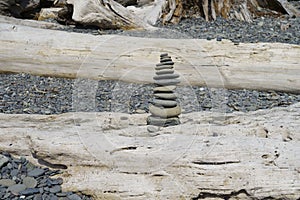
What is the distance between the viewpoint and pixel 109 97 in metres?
4.25

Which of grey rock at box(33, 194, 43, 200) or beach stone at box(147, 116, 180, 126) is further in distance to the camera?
beach stone at box(147, 116, 180, 126)

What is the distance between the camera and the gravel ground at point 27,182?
2.44 meters

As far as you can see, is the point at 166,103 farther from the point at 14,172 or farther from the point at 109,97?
the point at 109,97

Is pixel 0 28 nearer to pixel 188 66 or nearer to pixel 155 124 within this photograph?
pixel 188 66

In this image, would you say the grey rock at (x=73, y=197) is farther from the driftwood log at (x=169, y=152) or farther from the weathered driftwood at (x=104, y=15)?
the weathered driftwood at (x=104, y=15)

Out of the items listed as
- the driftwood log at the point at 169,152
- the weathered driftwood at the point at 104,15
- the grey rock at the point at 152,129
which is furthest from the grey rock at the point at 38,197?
the weathered driftwood at the point at 104,15

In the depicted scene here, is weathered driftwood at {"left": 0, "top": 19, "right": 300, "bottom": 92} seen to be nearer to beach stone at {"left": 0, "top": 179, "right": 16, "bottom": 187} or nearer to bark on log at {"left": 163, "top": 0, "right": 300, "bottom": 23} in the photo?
bark on log at {"left": 163, "top": 0, "right": 300, "bottom": 23}

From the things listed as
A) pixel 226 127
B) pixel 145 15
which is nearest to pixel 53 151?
pixel 226 127

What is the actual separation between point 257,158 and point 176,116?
2.50 feet

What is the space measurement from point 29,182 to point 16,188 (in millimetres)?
80

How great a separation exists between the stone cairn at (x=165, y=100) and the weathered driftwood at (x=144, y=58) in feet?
4.80

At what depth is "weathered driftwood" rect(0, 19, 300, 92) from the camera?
170 inches

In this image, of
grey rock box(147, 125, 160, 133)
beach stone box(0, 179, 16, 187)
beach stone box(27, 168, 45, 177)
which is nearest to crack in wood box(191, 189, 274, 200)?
grey rock box(147, 125, 160, 133)

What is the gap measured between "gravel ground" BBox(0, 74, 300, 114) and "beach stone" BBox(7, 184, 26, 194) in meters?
1.25
